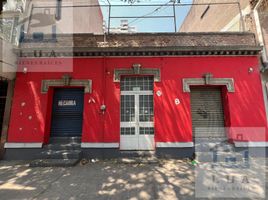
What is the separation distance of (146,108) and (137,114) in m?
0.48

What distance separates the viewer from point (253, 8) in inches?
341

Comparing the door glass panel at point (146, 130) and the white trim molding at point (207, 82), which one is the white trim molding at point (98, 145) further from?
the white trim molding at point (207, 82)

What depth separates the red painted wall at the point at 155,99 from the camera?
7781mm

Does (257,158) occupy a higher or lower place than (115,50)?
lower

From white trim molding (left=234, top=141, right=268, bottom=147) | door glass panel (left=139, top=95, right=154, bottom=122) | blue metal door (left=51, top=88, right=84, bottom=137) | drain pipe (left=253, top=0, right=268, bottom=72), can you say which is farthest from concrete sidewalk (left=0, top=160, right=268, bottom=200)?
drain pipe (left=253, top=0, right=268, bottom=72)

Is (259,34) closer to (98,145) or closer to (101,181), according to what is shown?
(98,145)

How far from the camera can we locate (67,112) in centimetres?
833

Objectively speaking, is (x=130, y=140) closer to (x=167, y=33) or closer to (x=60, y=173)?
(x=60, y=173)

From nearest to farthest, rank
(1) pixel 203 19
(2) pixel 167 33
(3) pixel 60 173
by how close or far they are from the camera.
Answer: (3) pixel 60 173
(2) pixel 167 33
(1) pixel 203 19

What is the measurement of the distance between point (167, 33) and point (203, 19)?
7.24m

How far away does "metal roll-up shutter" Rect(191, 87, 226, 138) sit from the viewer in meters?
8.09

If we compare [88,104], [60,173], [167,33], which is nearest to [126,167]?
[60,173]

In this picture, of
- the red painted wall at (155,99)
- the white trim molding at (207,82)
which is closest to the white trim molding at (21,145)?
the red painted wall at (155,99)

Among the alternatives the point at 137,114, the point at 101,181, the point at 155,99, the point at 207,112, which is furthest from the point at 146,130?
the point at 101,181
